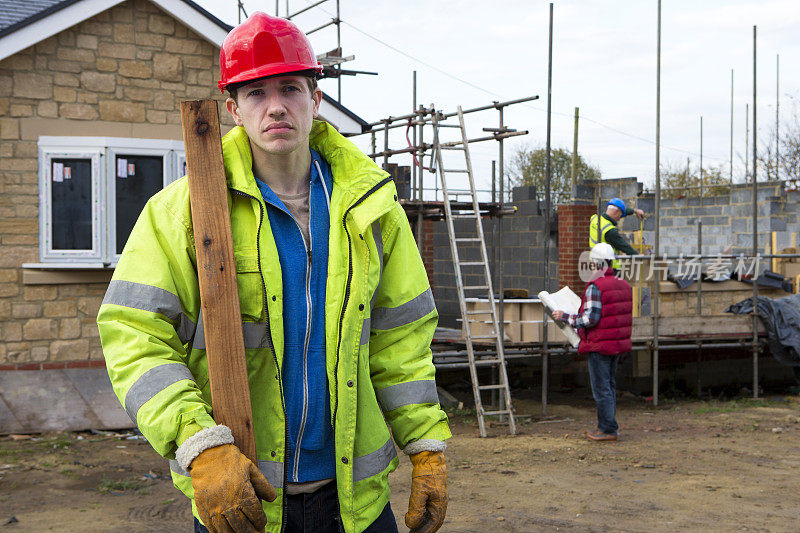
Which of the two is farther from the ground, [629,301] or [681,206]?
[681,206]

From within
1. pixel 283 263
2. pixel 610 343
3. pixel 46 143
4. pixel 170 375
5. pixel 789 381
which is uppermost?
pixel 46 143

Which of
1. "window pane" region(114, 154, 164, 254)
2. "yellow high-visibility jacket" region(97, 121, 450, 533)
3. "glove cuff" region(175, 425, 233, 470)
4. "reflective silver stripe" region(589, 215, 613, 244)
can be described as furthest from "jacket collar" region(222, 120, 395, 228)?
"reflective silver stripe" region(589, 215, 613, 244)

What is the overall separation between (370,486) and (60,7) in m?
7.79

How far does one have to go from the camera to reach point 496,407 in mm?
11102

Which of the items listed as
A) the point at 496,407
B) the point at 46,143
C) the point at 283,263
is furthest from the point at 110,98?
the point at 283,263

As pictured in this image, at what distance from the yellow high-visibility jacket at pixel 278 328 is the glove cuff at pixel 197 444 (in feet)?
0.10

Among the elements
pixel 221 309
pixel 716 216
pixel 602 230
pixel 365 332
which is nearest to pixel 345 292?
pixel 365 332

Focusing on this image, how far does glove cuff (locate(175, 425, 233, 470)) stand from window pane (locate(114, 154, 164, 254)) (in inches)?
301

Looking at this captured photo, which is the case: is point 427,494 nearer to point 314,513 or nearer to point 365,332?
point 314,513

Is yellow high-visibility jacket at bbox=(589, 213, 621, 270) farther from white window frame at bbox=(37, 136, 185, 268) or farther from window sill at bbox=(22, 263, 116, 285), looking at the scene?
window sill at bbox=(22, 263, 116, 285)

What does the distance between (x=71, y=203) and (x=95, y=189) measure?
0.99 ft

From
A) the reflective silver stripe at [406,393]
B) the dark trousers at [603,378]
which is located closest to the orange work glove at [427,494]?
the reflective silver stripe at [406,393]

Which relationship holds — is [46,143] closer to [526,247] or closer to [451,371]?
[451,371]

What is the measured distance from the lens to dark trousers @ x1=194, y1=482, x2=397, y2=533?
223 centimetres
